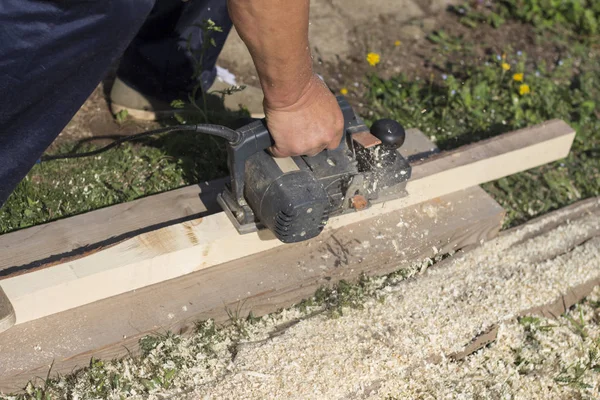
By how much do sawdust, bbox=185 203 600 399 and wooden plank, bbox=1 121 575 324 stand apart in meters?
0.33

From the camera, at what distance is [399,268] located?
2.84 meters

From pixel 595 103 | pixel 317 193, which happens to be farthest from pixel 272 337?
pixel 595 103

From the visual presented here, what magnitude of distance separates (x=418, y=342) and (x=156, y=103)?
1.81m

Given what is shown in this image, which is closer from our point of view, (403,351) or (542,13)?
(403,351)

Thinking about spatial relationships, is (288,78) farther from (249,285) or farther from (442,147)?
(442,147)

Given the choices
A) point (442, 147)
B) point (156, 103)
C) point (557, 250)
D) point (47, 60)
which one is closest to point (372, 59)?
point (442, 147)

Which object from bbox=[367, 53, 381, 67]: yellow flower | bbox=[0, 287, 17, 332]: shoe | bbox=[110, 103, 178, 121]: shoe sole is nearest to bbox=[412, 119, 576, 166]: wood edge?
bbox=[367, 53, 381, 67]: yellow flower

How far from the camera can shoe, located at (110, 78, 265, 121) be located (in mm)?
3447

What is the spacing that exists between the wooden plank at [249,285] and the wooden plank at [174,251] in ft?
0.13

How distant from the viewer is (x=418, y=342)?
2.51 metres

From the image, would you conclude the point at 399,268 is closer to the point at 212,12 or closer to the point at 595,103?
the point at 212,12

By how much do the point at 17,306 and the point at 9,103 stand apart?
65cm

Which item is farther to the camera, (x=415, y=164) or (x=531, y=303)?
(x=415, y=164)

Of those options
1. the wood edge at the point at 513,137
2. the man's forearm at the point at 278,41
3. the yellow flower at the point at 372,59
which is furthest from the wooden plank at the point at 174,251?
the yellow flower at the point at 372,59
